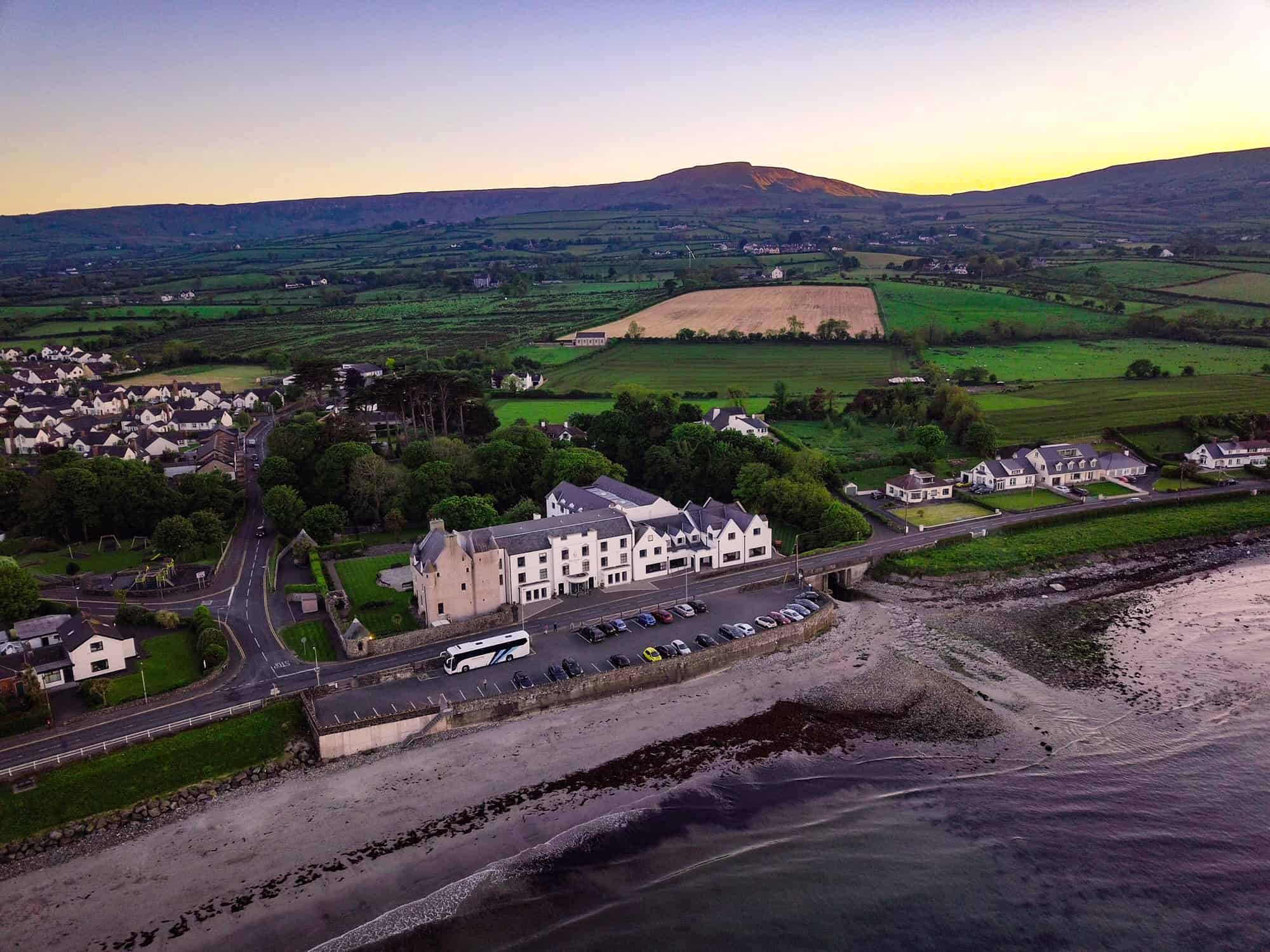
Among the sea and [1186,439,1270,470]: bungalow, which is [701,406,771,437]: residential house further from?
the sea

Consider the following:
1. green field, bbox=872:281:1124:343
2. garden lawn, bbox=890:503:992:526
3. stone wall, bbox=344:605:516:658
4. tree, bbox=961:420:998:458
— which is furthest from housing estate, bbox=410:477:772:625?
green field, bbox=872:281:1124:343

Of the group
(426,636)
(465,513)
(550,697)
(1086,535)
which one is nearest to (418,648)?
(426,636)

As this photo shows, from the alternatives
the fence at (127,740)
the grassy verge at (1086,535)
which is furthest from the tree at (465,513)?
the grassy verge at (1086,535)

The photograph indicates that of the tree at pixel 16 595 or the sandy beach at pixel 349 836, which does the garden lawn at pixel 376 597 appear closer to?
the sandy beach at pixel 349 836

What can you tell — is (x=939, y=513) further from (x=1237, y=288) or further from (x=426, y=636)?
(x=1237, y=288)

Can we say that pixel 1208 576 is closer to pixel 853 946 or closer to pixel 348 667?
pixel 853 946

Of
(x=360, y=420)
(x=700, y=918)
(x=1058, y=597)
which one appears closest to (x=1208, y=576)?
(x=1058, y=597)

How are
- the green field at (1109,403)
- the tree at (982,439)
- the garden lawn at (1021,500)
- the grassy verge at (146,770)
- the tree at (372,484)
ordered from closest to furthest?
the grassy verge at (146,770), the tree at (372,484), the garden lawn at (1021,500), the tree at (982,439), the green field at (1109,403)
